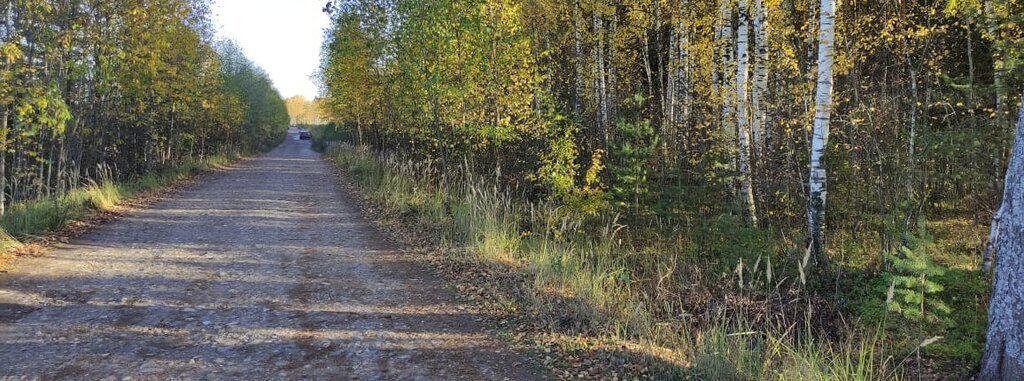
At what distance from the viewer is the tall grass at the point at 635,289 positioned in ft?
13.8

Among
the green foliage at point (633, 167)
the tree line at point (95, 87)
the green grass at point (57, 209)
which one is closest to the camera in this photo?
the green grass at point (57, 209)

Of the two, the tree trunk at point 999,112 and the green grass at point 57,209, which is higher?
the tree trunk at point 999,112

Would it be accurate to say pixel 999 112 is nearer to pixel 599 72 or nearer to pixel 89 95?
pixel 599 72

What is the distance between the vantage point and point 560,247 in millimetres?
7918

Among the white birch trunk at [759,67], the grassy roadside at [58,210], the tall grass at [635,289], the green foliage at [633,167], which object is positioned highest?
the white birch trunk at [759,67]

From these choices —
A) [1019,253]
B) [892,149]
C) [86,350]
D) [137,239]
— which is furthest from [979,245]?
[137,239]

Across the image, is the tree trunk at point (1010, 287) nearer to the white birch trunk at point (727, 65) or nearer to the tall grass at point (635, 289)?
the tall grass at point (635, 289)

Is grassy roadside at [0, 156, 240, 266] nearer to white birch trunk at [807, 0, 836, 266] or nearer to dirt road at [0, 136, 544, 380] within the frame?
dirt road at [0, 136, 544, 380]

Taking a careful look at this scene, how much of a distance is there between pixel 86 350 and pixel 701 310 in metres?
5.22

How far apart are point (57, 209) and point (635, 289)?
8.91 m

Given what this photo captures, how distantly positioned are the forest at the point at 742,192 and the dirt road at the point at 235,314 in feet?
2.77

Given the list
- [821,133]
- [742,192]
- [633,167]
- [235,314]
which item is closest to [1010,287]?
[821,133]

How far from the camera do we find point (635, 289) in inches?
255

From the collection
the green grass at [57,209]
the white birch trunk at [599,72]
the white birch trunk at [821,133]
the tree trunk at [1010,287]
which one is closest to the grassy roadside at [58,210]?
the green grass at [57,209]
